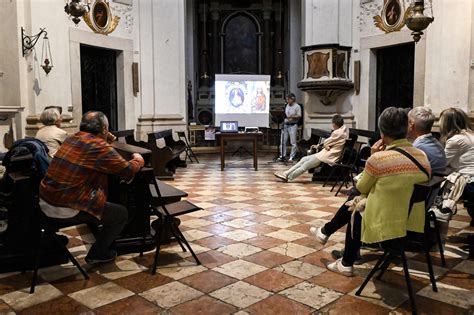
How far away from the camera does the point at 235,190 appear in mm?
7242

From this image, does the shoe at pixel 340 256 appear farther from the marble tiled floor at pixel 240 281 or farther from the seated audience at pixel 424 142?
the seated audience at pixel 424 142

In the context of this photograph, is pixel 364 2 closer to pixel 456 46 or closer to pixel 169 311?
pixel 456 46

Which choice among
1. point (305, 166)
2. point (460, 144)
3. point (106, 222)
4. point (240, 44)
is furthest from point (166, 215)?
A: point (240, 44)

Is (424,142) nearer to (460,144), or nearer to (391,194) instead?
(460,144)

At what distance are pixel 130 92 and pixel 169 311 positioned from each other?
341 inches

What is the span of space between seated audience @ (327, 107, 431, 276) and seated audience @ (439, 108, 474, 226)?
45.2 inches

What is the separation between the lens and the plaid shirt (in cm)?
351

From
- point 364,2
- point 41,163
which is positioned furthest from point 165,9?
point 41,163

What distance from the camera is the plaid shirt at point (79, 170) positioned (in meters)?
3.51

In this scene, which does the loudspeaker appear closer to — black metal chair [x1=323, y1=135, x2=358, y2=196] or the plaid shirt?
black metal chair [x1=323, y1=135, x2=358, y2=196]

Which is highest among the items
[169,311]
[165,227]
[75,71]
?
[75,71]

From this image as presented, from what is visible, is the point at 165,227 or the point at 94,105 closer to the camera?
the point at 165,227

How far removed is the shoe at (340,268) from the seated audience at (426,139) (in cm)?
97

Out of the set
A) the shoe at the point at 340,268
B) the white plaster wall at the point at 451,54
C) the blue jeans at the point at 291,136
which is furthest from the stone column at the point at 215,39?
the shoe at the point at 340,268
